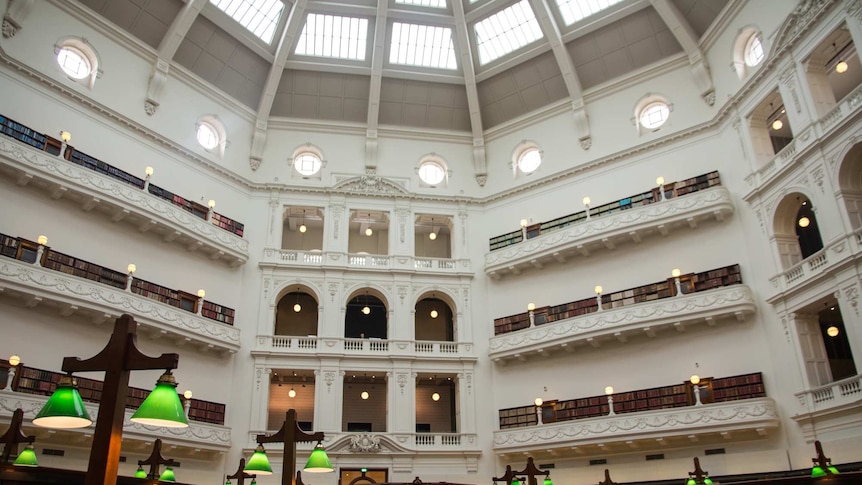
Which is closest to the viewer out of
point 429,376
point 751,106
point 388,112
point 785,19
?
point 785,19

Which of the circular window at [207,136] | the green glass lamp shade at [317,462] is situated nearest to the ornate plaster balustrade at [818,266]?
the green glass lamp shade at [317,462]

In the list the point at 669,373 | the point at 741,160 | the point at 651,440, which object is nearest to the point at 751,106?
the point at 741,160

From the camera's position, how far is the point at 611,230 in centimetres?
2602

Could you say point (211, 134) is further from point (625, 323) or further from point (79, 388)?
point (625, 323)

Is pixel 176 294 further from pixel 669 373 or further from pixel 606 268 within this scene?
pixel 669 373

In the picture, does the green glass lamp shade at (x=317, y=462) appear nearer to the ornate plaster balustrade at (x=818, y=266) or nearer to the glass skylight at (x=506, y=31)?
the ornate plaster balustrade at (x=818, y=266)

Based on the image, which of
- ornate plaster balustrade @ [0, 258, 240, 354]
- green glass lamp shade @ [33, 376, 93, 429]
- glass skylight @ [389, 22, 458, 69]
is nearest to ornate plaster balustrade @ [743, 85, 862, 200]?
glass skylight @ [389, 22, 458, 69]

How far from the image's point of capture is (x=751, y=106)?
23.5 m

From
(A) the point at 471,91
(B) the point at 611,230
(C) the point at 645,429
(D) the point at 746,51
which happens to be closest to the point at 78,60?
(A) the point at 471,91

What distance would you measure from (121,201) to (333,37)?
12090mm

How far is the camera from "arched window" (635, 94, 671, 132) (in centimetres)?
2747

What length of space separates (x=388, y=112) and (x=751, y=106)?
50.8 feet

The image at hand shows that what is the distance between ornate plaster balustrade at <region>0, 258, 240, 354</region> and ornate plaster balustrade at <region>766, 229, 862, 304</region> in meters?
19.6

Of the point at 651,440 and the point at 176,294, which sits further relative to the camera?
the point at 176,294
